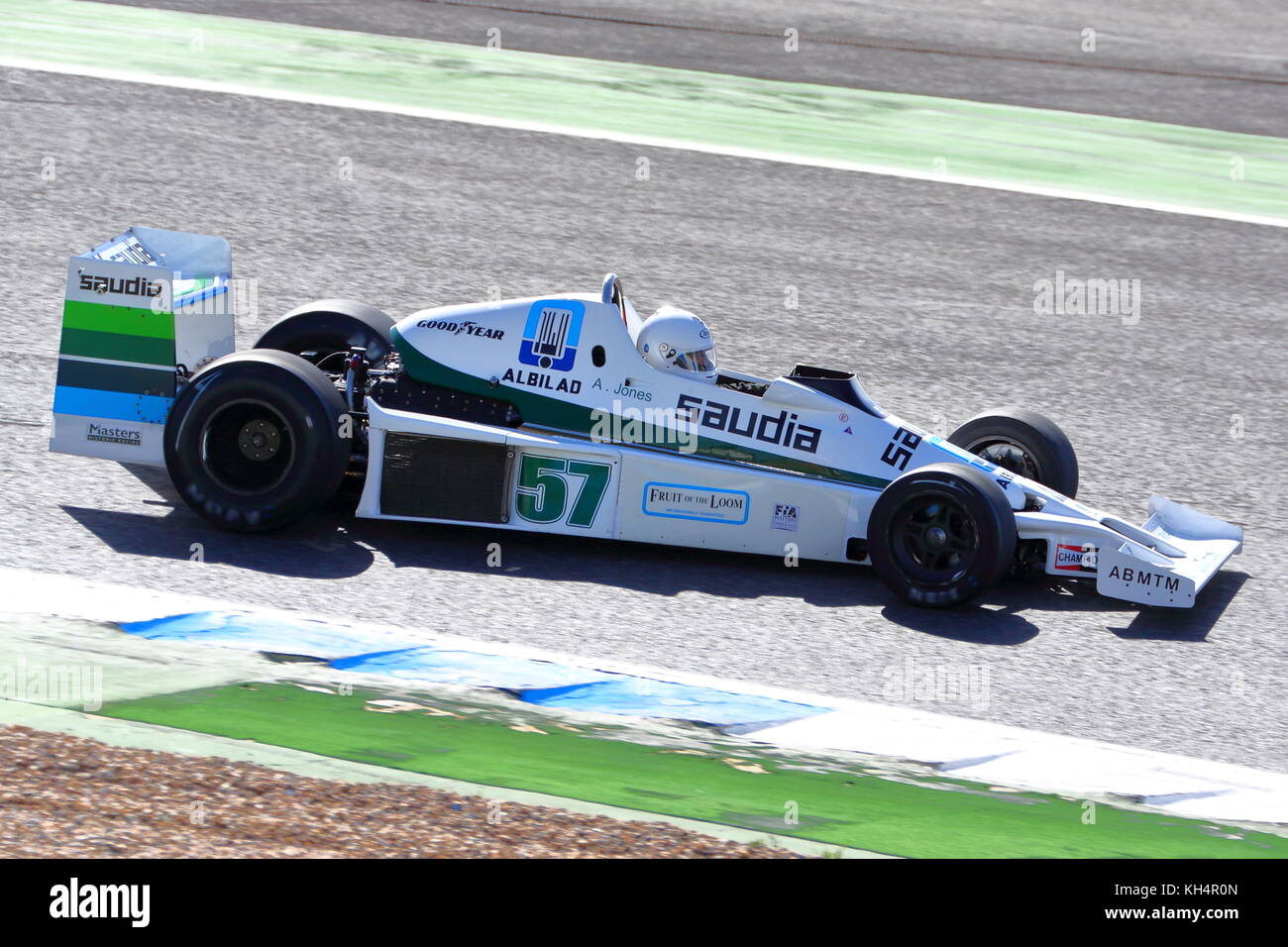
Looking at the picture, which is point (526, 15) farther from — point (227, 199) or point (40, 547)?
point (40, 547)

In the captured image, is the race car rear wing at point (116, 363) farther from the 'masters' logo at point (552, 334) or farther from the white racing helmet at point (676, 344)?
the white racing helmet at point (676, 344)

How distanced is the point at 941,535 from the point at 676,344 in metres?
1.66

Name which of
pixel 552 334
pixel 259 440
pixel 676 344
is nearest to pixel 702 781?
pixel 676 344

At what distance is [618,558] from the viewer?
898 cm

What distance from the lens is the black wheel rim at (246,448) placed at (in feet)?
28.5

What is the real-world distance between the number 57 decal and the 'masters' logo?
55 centimetres

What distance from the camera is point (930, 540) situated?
8375mm

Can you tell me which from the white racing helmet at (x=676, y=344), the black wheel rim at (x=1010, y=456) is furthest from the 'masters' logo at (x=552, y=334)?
the black wheel rim at (x=1010, y=456)

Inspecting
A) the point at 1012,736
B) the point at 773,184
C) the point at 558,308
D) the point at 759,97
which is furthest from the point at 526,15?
the point at 1012,736

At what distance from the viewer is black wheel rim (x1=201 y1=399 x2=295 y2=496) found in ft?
28.5

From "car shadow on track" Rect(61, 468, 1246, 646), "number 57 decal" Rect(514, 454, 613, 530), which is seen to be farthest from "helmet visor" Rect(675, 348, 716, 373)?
"car shadow on track" Rect(61, 468, 1246, 646)

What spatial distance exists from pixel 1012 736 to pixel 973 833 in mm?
1145

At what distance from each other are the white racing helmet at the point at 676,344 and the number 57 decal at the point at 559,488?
62 cm

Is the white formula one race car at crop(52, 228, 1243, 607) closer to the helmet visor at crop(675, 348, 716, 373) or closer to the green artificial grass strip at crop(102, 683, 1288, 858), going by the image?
the helmet visor at crop(675, 348, 716, 373)
